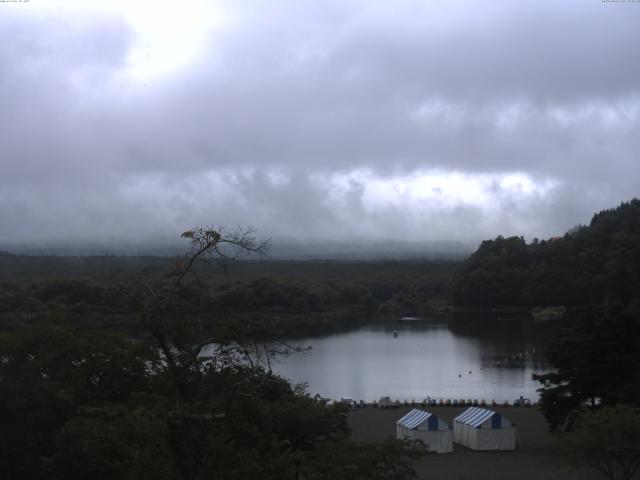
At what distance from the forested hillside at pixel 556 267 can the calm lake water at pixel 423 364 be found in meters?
13.8

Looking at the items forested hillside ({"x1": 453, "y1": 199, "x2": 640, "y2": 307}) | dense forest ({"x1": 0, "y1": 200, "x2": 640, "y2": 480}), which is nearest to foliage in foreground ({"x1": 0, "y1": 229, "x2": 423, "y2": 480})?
dense forest ({"x1": 0, "y1": 200, "x2": 640, "y2": 480})

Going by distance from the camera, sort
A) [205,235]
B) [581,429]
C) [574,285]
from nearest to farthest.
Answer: [205,235] → [581,429] → [574,285]

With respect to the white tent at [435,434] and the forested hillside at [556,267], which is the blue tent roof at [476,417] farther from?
Result: the forested hillside at [556,267]

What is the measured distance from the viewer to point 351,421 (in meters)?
22.1

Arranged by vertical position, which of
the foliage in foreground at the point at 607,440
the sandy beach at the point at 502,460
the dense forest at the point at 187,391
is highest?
the dense forest at the point at 187,391

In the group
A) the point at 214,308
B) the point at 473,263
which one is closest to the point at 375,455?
the point at 214,308

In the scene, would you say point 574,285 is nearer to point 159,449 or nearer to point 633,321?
point 633,321

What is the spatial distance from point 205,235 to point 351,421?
17.0 meters

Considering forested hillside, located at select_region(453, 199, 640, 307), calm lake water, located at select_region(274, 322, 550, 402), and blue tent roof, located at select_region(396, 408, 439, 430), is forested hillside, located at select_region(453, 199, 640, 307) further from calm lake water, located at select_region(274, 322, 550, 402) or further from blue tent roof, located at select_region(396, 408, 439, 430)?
blue tent roof, located at select_region(396, 408, 439, 430)

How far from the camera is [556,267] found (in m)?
70.1

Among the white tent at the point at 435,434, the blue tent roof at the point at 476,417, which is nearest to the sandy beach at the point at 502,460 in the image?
the white tent at the point at 435,434

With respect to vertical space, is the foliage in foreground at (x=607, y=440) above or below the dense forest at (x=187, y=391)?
below

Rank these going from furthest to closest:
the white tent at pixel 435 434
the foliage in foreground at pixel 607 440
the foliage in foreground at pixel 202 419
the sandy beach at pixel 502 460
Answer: the white tent at pixel 435 434 → the sandy beach at pixel 502 460 → the foliage in foreground at pixel 607 440 → the foliage in foreground at pixel 202 419

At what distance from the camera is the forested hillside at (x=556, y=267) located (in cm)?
6712
